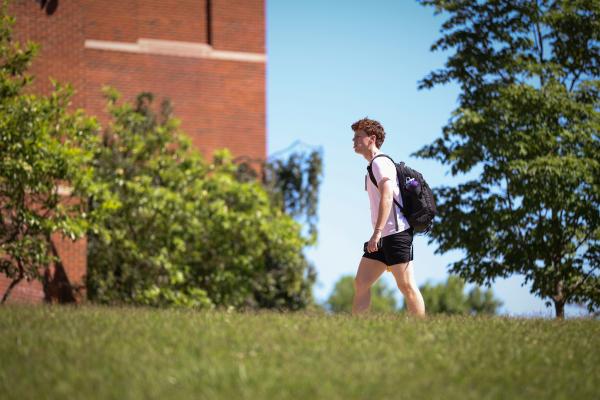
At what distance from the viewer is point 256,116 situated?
30000 millimetres


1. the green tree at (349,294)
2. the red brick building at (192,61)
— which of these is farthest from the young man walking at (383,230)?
the green tree at (349,294)

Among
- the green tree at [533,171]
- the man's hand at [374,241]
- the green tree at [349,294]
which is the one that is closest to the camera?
the man's hand at [374,241]

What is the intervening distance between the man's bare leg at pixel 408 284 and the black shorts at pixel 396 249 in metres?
0.06

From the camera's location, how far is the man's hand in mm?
8547

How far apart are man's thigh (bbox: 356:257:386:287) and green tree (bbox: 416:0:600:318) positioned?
7060mm

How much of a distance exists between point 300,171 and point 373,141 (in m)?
17.7

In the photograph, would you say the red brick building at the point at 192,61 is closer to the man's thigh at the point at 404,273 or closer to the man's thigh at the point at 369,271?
the man's thigh at the point at 369,271

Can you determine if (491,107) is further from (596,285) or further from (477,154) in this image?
(596,285)

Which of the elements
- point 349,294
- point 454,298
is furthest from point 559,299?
point 349,294

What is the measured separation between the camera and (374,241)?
8.56 m

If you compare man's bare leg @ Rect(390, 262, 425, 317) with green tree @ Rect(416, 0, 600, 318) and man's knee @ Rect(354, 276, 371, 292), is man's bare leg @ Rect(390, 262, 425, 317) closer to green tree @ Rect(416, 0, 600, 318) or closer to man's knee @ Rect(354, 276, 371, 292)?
man's knee @ Rect(354, 276, 371, 292)

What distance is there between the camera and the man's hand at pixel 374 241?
28.0ft

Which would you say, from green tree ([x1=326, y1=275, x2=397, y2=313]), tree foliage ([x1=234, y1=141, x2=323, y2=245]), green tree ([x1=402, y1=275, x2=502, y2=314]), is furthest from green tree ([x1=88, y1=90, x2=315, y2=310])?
green tree ([x1=326, y1=275, x2=397, y2=313])

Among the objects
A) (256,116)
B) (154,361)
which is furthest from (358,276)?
(256,116)
